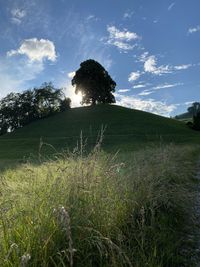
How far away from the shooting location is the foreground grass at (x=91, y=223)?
3.17 m

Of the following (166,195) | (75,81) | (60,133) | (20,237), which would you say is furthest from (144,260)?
(75,81)

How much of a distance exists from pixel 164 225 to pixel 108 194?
926 millimetres

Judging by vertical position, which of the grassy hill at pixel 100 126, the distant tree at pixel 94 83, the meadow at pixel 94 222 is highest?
the distant tree at pixel 94 83

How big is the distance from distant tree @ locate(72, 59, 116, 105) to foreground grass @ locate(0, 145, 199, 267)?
7026 centimetres

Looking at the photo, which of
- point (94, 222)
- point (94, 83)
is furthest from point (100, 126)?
point (94, 222)

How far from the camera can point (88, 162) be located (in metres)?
5.11

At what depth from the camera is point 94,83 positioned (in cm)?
7450

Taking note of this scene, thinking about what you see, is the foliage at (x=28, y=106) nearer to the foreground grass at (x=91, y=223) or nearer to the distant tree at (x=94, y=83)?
the distant tree at (x=94, y=83)

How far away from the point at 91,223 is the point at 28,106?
7287cm

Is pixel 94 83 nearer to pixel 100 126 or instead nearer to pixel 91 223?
pixel 100 126

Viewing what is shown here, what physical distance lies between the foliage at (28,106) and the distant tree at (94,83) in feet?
14.8

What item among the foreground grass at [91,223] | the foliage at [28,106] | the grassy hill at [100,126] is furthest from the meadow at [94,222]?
the foliage at [28,106]

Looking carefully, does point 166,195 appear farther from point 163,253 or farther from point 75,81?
point 75,81

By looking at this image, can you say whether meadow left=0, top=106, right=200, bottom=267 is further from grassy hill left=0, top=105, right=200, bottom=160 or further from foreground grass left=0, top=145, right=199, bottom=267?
grassy hill left=0, top=105, right=200, bottom=160
